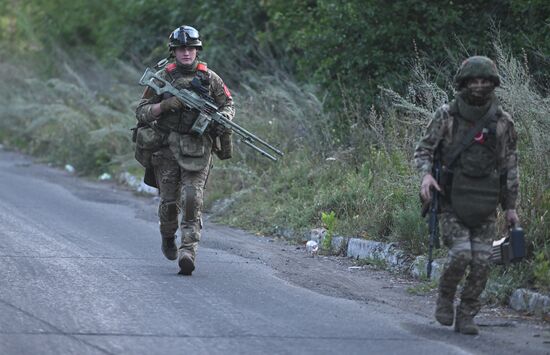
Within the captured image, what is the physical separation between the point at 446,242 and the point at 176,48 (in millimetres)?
3070

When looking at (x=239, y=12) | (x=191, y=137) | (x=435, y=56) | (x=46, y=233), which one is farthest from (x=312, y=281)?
(x=239, y=12)

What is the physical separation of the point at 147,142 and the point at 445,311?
3.22 m

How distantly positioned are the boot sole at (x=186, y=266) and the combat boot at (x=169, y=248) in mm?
475

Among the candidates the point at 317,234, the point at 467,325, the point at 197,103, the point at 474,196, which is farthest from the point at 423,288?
the point at 317,234

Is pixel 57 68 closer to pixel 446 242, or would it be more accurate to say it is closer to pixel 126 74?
pixel 126 74

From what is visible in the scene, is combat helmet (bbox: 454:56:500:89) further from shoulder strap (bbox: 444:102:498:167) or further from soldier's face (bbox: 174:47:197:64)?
soldier's face (bbox: 174:47:197:64)

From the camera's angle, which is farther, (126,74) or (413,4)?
(126,74)

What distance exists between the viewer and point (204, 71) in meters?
9.30

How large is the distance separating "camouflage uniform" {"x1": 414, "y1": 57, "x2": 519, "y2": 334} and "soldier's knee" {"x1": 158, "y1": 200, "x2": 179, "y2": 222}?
2.84 m

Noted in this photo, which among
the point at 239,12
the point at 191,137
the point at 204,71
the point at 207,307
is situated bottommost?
the point at 207,307

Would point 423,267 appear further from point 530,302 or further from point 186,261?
point 186,261

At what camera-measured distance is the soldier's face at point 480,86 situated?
277 inches

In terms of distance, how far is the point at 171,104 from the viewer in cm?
908

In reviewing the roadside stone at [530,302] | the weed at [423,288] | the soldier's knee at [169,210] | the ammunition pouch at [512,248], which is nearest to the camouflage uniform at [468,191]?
the ammunition pouch at [512,248]
